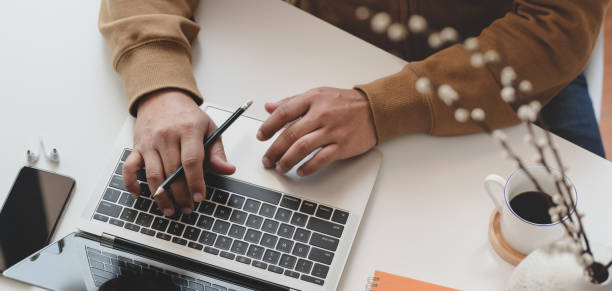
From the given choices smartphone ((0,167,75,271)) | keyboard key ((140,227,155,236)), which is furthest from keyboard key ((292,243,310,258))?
smartphone ((0,167,75,271))

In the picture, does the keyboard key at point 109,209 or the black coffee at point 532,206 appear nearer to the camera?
the black coffee at point 532,206

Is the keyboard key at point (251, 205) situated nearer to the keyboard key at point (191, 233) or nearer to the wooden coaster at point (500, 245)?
the keyboard key at point (191, 233)

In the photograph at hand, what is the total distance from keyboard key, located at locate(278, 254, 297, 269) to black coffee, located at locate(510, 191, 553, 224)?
0.96 feet

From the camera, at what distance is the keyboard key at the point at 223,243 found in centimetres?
75

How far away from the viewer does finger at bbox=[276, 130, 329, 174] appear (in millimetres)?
788

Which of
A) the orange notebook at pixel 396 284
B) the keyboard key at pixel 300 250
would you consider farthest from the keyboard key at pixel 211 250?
the orange notebook at pixel 396 284

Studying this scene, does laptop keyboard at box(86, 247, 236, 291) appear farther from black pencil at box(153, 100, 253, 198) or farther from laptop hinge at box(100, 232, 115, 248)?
black pencil at box(153, 100, 253, 198)

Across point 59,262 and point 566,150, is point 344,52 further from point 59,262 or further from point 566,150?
point 59,262

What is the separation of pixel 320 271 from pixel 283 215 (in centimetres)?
10

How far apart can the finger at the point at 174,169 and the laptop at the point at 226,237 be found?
0.05ft

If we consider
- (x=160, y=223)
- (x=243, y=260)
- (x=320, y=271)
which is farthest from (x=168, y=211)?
(x=320, y=271)

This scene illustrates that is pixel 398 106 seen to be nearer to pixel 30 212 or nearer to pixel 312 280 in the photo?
pixel 312 280

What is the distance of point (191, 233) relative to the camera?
767mm

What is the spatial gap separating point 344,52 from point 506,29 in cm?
25
